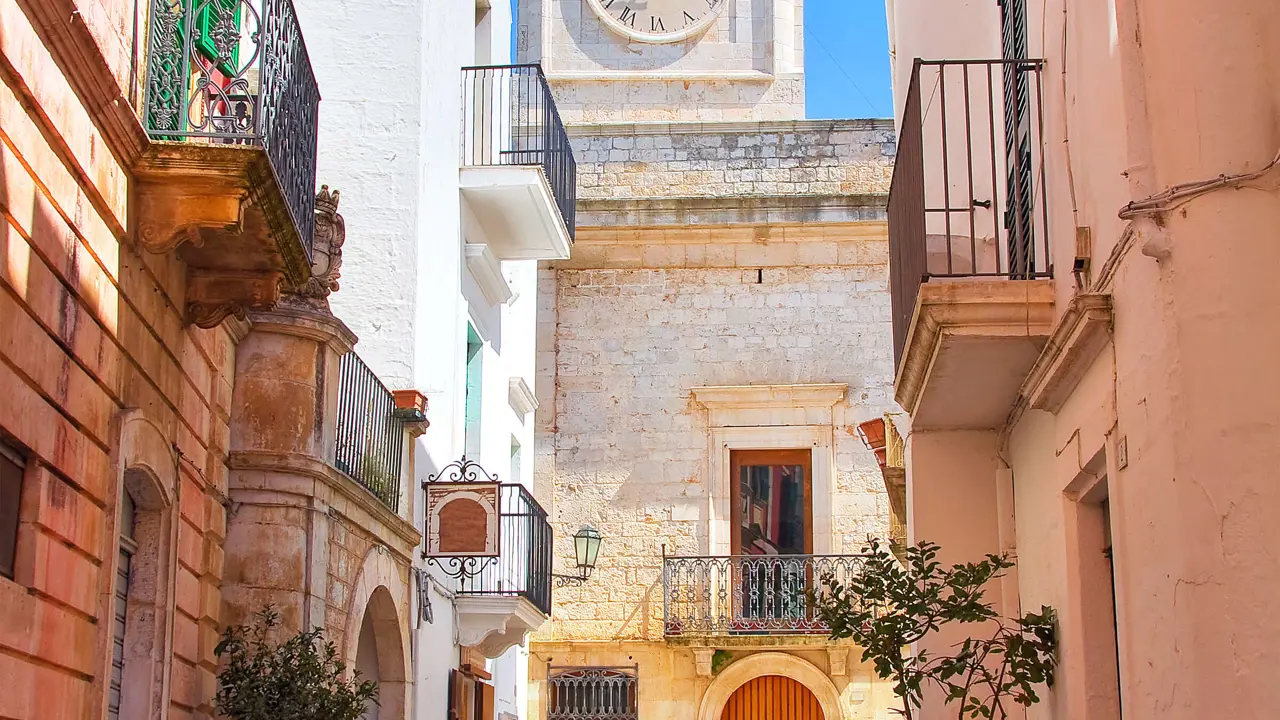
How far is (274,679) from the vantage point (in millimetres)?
8500

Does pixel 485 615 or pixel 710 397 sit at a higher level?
pixel 710 397

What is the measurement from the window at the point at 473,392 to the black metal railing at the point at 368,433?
322 centimetres

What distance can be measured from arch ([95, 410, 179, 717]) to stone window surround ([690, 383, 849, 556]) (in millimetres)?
12646

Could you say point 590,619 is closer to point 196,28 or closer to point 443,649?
point 443,649

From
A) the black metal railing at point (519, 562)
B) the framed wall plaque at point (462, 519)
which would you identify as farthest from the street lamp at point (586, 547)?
the framed wall plaque at point (462, 519)

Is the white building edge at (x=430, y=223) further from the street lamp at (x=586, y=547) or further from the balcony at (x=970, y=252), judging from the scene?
the balcony at (x=970, y=252)

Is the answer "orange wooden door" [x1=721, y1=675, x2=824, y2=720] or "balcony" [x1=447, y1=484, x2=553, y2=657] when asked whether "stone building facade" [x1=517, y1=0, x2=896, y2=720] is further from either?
"balcony" [x1=447, y1=484, x2=553, y2=657]

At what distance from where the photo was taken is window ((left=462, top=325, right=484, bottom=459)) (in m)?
15.6

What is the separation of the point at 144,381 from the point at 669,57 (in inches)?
614

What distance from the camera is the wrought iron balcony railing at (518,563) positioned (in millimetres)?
14633

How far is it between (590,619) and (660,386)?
285cm

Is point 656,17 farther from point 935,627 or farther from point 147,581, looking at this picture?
point 935,627

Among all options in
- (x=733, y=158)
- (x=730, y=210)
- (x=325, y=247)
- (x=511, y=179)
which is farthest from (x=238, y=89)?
(x=733, y=158)

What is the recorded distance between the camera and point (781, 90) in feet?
71.6
